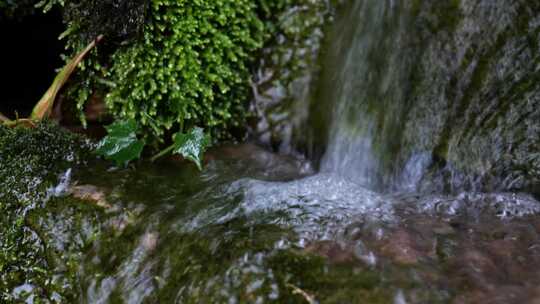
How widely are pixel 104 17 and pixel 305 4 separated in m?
1.06

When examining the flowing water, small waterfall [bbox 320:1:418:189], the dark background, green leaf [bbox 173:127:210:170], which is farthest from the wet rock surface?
the dark background

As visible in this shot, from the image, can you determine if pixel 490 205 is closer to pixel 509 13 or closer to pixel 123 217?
pixel 509 13

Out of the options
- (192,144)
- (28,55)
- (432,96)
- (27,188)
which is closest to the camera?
(27,188)

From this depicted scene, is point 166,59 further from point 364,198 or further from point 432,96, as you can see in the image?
point 432,96

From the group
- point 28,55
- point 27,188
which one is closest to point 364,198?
point 27,188

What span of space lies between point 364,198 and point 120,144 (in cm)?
102

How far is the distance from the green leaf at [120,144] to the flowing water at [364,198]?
3.1 inches

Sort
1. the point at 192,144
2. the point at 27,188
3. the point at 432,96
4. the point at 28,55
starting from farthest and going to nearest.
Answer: the point at 28,55 < the point at 432,96 < the point at 192,144 < the point at 27,188

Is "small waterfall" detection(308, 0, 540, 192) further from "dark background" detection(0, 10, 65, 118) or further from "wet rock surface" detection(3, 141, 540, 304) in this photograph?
"dark background" detection(0, 10, 65, 118)

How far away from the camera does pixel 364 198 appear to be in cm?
220

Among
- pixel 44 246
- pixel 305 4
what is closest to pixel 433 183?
pixel 305 4

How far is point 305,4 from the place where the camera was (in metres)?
2.98

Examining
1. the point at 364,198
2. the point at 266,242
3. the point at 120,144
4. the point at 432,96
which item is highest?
the point at 432,96

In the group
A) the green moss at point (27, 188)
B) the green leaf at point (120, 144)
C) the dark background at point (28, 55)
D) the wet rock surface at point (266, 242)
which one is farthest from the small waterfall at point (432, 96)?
the dark background at point (28, 55)
